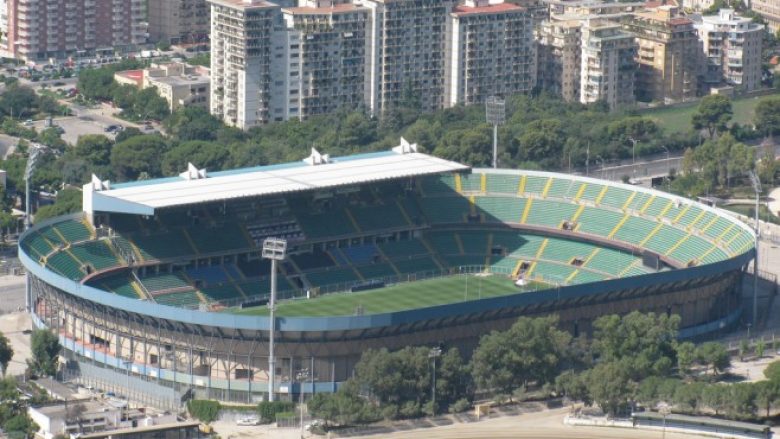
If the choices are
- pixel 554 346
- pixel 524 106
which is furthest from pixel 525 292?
pixel 524 106

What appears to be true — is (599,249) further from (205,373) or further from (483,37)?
(483,37)

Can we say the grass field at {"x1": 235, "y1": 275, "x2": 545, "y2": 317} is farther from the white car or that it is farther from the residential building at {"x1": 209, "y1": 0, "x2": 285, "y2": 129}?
the residential building at {"x1": 209, "y1": 0, "x2": 285, "y2": 129}

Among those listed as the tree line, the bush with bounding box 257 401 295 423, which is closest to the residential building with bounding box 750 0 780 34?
the tree line

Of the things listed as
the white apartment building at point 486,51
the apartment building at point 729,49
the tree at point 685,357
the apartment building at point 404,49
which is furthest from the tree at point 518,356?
the apartment building at point 729,49

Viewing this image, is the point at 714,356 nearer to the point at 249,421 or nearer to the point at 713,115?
the point at 249,421

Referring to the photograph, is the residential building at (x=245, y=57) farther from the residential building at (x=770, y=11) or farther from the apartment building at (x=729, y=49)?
the residential building at (x=770, y=11)

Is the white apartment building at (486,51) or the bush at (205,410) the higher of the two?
the white apartment building at (486,51)
